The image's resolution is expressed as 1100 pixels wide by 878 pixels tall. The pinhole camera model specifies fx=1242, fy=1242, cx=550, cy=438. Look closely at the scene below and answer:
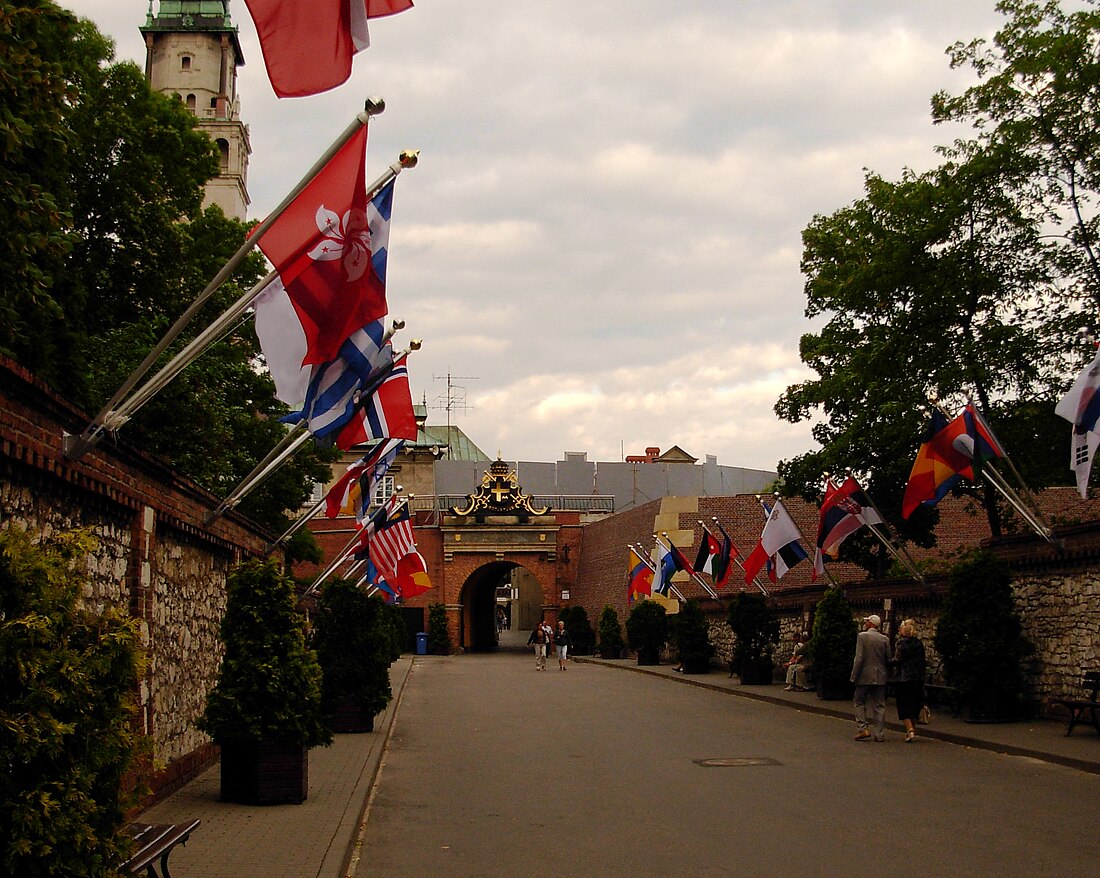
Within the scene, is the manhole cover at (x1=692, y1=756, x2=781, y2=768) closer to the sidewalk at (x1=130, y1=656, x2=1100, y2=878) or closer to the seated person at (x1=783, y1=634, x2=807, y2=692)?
the sidewalk at (x1=130, y1=656, x2=1100, y2=878)

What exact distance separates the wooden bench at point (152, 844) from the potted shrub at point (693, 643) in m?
32.2

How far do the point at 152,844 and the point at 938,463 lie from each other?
15.6 meters

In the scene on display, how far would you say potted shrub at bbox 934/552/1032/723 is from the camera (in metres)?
19.5

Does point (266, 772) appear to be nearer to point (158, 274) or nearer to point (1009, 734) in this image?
point (1009, 734)

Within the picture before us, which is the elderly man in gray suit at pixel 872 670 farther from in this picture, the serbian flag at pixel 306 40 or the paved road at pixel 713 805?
the serbian flag at pixel 306 40

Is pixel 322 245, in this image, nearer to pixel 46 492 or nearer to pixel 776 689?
pixel 46 492

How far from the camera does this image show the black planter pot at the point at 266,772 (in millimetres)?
11938

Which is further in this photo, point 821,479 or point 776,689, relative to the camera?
point 821,479

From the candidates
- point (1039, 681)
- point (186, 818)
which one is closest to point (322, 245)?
point (186, 818)

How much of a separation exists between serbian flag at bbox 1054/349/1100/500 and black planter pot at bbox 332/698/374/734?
11.2 m

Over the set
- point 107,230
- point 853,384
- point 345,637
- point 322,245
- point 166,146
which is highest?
point 166,146

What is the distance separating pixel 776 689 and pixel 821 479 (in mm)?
6371

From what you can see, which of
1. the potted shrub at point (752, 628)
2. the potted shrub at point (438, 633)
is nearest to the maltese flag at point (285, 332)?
the potted shrub at point (752, 628)

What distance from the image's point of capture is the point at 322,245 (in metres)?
9.39
